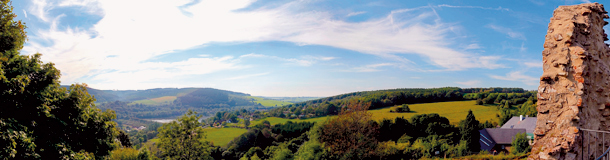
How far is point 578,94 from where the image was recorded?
15.6 ft

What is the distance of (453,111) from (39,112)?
56.3 meters

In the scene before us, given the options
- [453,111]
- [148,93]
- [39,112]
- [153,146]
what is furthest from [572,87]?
[148,93]

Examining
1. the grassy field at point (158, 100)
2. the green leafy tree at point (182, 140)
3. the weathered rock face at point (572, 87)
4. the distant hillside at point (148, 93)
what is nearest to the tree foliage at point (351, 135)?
the green leafy tree at point (182, 140)

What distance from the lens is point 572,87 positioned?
4.85m

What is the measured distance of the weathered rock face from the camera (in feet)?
15.6

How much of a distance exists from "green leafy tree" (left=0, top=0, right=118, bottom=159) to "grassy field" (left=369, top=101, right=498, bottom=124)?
39.1 m

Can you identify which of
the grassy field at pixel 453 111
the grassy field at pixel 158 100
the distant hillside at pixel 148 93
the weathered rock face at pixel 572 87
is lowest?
the grassy field at pixel 158 100

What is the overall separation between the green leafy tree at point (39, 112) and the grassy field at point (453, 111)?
39083 mm

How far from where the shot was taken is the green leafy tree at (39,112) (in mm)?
6781

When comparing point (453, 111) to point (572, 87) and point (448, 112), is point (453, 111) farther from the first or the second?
point (572, 87)

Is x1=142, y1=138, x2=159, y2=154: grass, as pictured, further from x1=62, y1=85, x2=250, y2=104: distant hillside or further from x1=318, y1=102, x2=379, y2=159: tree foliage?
x1=62, y1=85, x2=250, y2=104: distant hillside

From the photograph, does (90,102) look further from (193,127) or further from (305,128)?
(305,128)

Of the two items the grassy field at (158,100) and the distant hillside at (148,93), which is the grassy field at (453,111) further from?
the distant hillside at (148,93)

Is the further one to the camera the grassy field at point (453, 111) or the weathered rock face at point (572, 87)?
the grassy field at point (453, 111)
